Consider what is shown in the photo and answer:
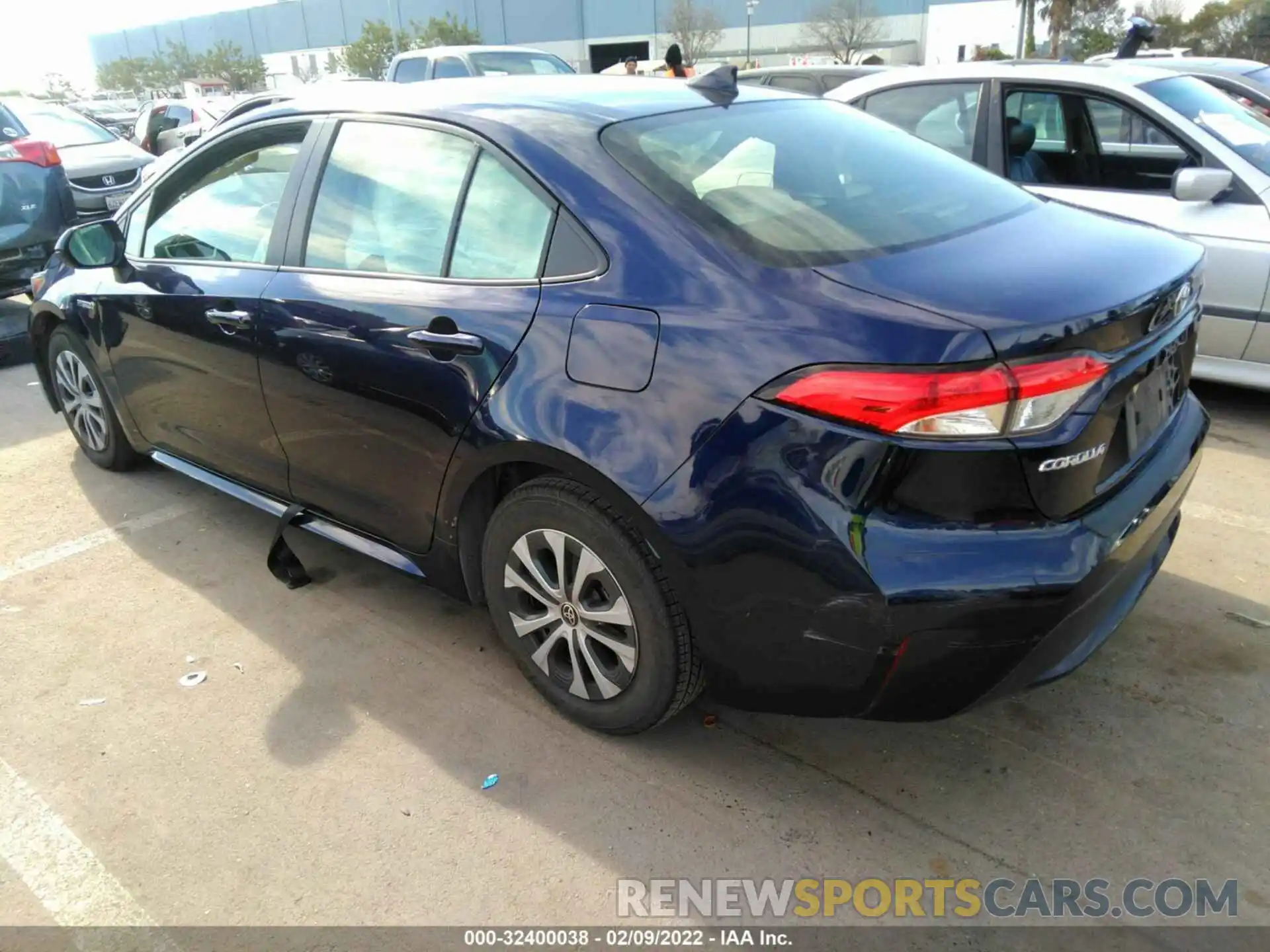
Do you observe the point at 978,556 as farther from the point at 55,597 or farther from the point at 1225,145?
the point at 1225,145

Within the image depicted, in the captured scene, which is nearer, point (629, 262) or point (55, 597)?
point (629, 262)

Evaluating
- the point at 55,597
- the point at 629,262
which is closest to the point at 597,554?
the point at 629,262

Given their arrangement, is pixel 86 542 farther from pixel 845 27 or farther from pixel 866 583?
pixel 845 27

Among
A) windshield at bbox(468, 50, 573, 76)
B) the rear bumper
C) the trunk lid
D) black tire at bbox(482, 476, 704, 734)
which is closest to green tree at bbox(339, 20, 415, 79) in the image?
windshield at bbox(468, 50, 573, 76)

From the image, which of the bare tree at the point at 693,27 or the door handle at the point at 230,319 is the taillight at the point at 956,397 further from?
the bare tree at the point at 693,27

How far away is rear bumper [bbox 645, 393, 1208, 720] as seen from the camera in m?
1.99

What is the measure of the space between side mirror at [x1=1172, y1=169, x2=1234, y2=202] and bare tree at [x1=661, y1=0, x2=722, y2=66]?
64.9 metres

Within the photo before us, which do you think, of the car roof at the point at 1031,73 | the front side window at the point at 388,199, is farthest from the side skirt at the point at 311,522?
the car roof at the point at 1031,73

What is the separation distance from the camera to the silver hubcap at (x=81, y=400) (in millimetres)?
4395

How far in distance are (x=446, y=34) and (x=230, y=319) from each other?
6872cm

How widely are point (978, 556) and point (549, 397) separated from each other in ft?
3.53

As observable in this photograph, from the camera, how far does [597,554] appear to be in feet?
7.91

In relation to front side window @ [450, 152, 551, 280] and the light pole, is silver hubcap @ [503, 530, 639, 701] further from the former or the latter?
the light pole

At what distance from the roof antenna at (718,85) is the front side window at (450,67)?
853 cm
